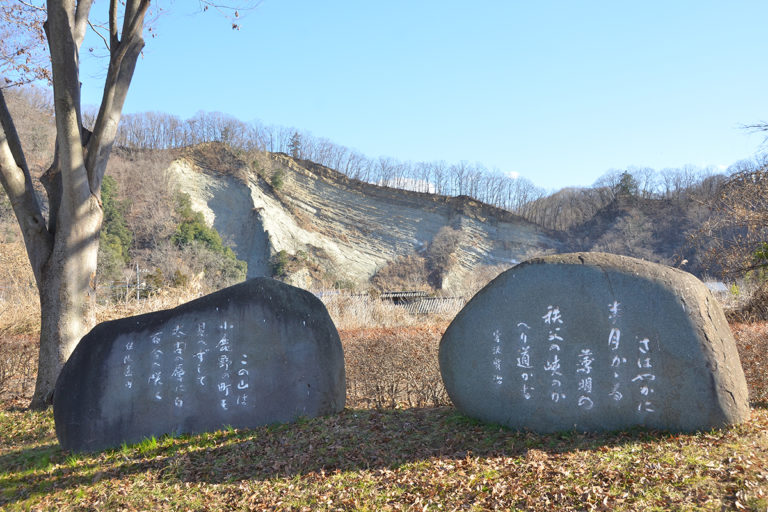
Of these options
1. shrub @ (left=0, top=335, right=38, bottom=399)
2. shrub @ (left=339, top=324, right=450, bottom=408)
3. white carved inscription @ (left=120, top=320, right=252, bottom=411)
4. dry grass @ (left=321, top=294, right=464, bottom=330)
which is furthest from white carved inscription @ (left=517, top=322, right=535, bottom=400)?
dry grass @ (left=321, top=294, right=464, bottom=330)

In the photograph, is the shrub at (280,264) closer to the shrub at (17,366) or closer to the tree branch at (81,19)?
the shrub at (17,366)

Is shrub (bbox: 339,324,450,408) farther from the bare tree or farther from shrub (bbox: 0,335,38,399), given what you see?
shrub (bbox: 0,335,38,399)

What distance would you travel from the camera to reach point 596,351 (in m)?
5.26

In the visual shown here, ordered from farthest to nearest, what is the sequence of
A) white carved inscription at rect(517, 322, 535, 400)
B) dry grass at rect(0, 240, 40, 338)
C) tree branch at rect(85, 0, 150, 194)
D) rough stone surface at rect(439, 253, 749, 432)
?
dry grass at rect(0, 240, 40, 338)
tree branch at rect(85, 0, 150, 194)
white carved inscription at rect(517, 322, 535, 400)
rough stone surface at rect(439, 253, 749, 432)

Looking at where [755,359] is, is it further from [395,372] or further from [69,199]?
[69,199]

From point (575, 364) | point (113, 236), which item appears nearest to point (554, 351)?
point (575, 364)

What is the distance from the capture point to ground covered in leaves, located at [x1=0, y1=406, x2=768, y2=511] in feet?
12.9

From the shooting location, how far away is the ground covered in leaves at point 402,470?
3.92m

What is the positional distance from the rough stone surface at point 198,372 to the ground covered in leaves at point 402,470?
0.81 feet

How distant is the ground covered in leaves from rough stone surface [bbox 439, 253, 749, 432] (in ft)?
0.70

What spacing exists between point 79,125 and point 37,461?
15.2ft

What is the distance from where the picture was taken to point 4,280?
1408 cm

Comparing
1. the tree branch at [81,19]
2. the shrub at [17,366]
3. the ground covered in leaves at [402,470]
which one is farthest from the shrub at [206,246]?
the ground covered in leaves at [402,470]

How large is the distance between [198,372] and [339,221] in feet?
106
